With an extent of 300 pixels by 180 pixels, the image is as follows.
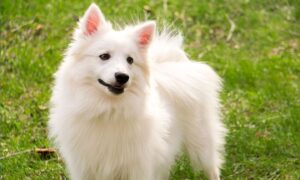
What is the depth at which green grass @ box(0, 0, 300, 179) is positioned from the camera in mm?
5414

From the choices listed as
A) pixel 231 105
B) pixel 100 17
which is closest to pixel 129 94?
pixel 100 17

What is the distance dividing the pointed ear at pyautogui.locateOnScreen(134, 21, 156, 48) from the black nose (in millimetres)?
431

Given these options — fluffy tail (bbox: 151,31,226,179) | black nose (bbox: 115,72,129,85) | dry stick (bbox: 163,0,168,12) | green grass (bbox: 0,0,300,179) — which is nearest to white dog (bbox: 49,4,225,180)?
black nose (bbox: 115,72,129,85)

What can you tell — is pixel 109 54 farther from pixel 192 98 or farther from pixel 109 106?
pixel 192 98

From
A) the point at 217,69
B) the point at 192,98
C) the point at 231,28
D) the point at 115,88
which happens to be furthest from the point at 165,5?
the point at 115,88

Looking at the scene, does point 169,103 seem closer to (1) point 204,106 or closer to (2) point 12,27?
(1) point 204,106

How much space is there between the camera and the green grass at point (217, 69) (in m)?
5.41

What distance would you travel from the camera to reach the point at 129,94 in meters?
4.07

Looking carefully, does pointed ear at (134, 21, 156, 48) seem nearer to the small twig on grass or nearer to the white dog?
the white dog

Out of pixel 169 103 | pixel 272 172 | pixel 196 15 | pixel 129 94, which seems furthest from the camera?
pixel 196 15

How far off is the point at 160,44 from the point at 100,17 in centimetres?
87

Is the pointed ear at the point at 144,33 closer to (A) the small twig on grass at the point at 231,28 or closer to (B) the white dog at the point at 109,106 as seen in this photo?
(B) the white dog at the point at 109,106

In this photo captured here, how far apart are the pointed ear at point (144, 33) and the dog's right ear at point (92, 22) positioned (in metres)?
0.25

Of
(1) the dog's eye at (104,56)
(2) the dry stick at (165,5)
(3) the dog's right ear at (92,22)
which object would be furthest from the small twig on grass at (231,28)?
(1) the dog's eye at (104,56)
